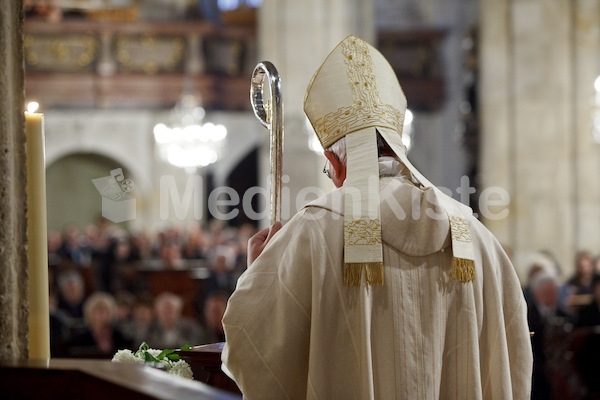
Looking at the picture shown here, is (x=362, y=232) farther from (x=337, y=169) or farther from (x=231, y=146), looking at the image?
(x=231, y=146)

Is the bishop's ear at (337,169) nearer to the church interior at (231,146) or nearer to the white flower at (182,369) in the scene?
the church interior at (231,146)

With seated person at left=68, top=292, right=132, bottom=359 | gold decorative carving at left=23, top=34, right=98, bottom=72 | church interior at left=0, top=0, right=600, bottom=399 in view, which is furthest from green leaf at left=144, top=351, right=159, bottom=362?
gold decorative carving at left=23, top=34, right=98, bottom=72

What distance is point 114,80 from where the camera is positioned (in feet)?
52.8

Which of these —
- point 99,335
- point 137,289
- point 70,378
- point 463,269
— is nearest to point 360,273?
point 463,269

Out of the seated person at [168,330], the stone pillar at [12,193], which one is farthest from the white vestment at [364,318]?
the seated person at [168,330]

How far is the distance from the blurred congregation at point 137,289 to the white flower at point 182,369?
4.39 meters

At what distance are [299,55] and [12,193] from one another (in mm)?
9434

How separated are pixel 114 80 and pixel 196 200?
571 cm

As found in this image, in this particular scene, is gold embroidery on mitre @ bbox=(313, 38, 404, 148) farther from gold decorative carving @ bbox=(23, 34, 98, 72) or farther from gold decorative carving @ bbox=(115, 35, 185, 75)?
gold decorative carving @ bbox=(23, 34, 98, 72)

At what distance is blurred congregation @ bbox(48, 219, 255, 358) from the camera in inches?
320

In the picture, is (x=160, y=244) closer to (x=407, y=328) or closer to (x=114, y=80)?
(x=114, y=80)

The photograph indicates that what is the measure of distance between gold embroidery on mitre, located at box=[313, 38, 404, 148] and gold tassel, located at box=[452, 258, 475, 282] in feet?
1.57

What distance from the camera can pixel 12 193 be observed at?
74.1 inches

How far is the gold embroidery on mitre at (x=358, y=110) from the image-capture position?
2.43 meters
